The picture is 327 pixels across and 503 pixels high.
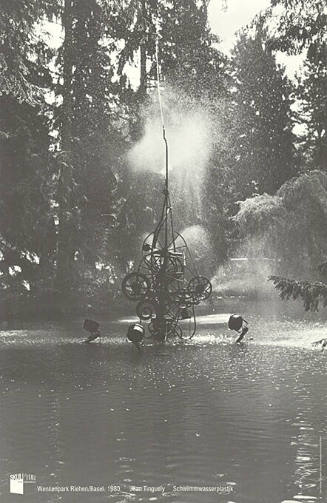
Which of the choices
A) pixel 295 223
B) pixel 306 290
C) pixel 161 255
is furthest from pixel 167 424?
pixel 295 223

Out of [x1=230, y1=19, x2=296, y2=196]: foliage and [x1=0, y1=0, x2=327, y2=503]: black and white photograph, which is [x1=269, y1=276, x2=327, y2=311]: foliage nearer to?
[x1=0, y1=0, x2=327, y2=503]: black and white photograph

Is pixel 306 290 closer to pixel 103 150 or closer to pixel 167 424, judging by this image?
pixel 167 424

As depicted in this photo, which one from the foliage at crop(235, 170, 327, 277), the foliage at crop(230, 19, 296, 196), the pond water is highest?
the foliage at crop(230, 19, 296, 196)

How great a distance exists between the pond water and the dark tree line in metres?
12.6

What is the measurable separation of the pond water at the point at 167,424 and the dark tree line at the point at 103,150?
41.3ft

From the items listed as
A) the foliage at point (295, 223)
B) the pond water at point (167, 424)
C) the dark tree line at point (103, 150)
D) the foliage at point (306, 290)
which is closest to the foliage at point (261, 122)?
the dark tree line at point (103, 150)

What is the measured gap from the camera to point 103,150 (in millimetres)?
32031

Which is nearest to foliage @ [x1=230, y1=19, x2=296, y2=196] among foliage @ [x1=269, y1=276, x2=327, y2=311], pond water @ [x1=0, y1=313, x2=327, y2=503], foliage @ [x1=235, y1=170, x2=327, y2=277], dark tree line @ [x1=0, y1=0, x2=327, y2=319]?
dark tree line @ [x1=0, y1=0, x2=327, y2=319]

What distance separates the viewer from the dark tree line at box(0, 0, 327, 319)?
2866cm

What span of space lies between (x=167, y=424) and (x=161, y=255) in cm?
955

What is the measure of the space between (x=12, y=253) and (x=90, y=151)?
5077 millimetres

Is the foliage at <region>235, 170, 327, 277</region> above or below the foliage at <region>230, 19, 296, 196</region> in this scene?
below

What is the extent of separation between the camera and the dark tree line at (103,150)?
28.7 m

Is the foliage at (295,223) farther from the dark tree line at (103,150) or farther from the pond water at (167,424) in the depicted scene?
the pond water at (167,424)
